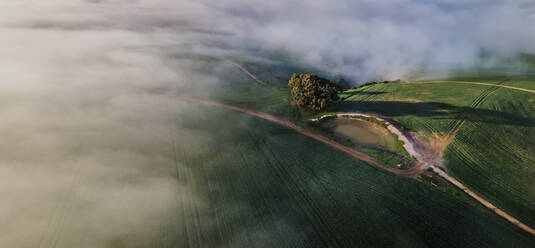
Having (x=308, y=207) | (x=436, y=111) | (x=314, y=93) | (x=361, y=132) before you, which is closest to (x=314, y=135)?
(x=361, y=132)

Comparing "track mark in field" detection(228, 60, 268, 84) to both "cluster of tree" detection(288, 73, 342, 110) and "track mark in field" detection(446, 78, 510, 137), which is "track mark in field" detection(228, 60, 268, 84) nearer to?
"cluster of tree" detection(288, 73, 342, 110)

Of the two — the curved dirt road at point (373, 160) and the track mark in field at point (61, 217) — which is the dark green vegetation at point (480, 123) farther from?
the track mark in field at point (61, 217)

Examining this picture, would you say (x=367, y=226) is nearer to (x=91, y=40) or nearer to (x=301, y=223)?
(x=301, y=223)

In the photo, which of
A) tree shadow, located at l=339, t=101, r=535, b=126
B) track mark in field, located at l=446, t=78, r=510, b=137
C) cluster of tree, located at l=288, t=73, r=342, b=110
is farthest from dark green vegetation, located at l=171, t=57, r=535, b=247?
tree shadow, located at l=339, t=101, r=535, b=126

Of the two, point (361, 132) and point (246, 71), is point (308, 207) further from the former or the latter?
point (246, 71)

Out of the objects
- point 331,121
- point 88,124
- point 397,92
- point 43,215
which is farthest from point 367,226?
point 88,124

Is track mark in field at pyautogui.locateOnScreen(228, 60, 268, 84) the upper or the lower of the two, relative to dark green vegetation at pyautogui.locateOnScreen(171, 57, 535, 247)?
upper
